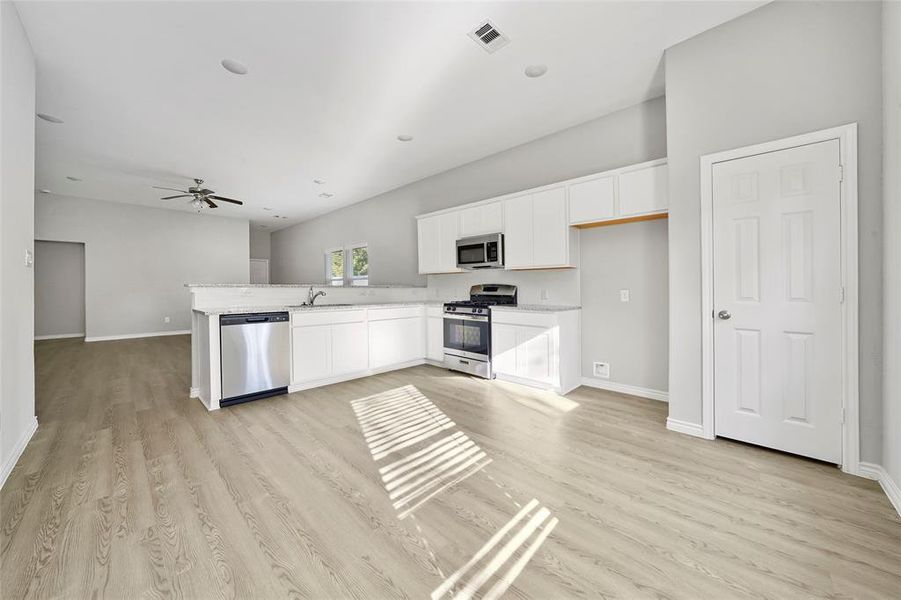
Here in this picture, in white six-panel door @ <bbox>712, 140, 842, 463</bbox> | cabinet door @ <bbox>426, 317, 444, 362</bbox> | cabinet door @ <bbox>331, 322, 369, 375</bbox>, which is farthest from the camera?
cabinet door @ <bbox>426, 317, 444, 362</bbox>

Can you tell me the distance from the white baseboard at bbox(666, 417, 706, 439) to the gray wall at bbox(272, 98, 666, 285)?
2.49 meters

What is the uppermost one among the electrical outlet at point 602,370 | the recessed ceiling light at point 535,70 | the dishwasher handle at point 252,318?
the recessed ceiling light at point 535,70

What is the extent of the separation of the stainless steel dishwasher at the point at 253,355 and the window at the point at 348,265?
372cm

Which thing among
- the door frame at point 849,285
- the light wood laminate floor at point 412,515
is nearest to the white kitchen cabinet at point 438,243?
the light wood laminate floor at point 412,515

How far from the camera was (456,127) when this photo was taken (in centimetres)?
405

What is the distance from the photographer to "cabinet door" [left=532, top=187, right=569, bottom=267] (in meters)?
3.77

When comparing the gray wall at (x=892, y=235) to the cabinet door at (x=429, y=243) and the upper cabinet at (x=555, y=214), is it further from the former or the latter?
the cabinet door at (x=429, y=243)

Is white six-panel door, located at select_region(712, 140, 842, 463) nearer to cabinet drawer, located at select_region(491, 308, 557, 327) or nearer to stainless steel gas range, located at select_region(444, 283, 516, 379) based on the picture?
cabinet drawer, located at select_region(491, 308, 557, 327)

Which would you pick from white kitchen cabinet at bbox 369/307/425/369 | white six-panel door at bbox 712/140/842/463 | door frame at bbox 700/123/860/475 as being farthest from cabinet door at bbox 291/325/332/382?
door frame at bbox 700/123/860/475

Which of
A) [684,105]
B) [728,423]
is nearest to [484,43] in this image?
[684,105]

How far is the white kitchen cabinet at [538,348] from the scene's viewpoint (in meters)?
3.64

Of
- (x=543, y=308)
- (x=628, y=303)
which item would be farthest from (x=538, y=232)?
(x=628, y=303)

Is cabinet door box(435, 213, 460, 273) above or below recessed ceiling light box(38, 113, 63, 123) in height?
below

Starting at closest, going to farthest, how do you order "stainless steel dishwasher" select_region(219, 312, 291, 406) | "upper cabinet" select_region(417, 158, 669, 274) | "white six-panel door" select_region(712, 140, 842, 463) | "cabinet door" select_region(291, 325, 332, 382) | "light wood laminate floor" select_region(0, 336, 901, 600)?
"light wood laminate floor" select_region(0, 336, 901, 600) < "white six-panel door" select_region(712, 140, 842, 463) < "upper cabinet" select_region(417, 158, 669, 274) < "stainless steel dishwasher" select_region(219, 312, 291, 406) < "cabinet door" select_region(291, 325, 332, 382)
